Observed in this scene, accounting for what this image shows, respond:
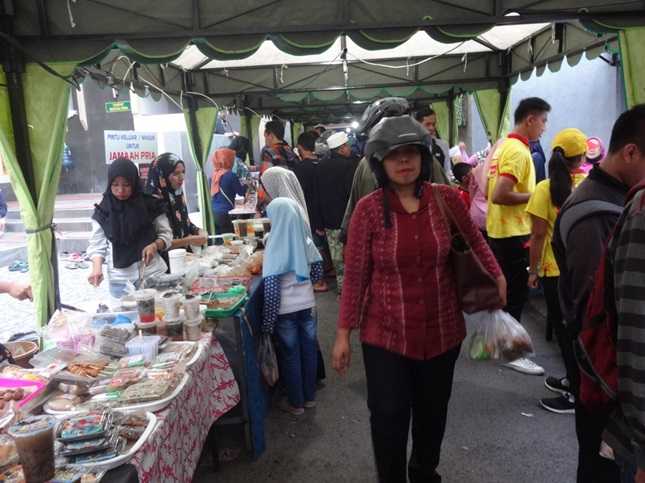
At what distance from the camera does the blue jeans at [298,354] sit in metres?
3.09

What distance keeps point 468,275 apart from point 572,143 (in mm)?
1369

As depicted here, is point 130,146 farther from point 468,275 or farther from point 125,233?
point 468,275

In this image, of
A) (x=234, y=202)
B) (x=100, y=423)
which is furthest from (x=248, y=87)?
(x=100, y=423)

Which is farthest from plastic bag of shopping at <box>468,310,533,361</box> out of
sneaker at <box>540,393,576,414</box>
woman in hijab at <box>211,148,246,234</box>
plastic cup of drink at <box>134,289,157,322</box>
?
woman in hijab at <box>211,148,246,234</box>

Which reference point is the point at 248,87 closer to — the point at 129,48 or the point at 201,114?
the point at 201,114

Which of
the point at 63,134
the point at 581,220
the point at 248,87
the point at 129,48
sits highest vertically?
the point at 248,87

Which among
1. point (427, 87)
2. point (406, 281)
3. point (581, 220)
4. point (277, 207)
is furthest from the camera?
point (427, 87)

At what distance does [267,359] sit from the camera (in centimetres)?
308

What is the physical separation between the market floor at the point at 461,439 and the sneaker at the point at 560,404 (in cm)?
5

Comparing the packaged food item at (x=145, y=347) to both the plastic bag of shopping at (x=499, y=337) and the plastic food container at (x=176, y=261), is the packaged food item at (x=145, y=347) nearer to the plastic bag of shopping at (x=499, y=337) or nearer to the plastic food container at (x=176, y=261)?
the plastic food container at (x=176, y=261)

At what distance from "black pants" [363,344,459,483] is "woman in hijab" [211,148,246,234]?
5002mm

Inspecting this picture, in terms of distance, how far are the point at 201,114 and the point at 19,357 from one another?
5.86 metres

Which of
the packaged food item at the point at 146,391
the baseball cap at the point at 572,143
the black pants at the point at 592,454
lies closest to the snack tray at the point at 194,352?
the packaged food item at the point at 146,391

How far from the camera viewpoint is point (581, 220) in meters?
1.67
